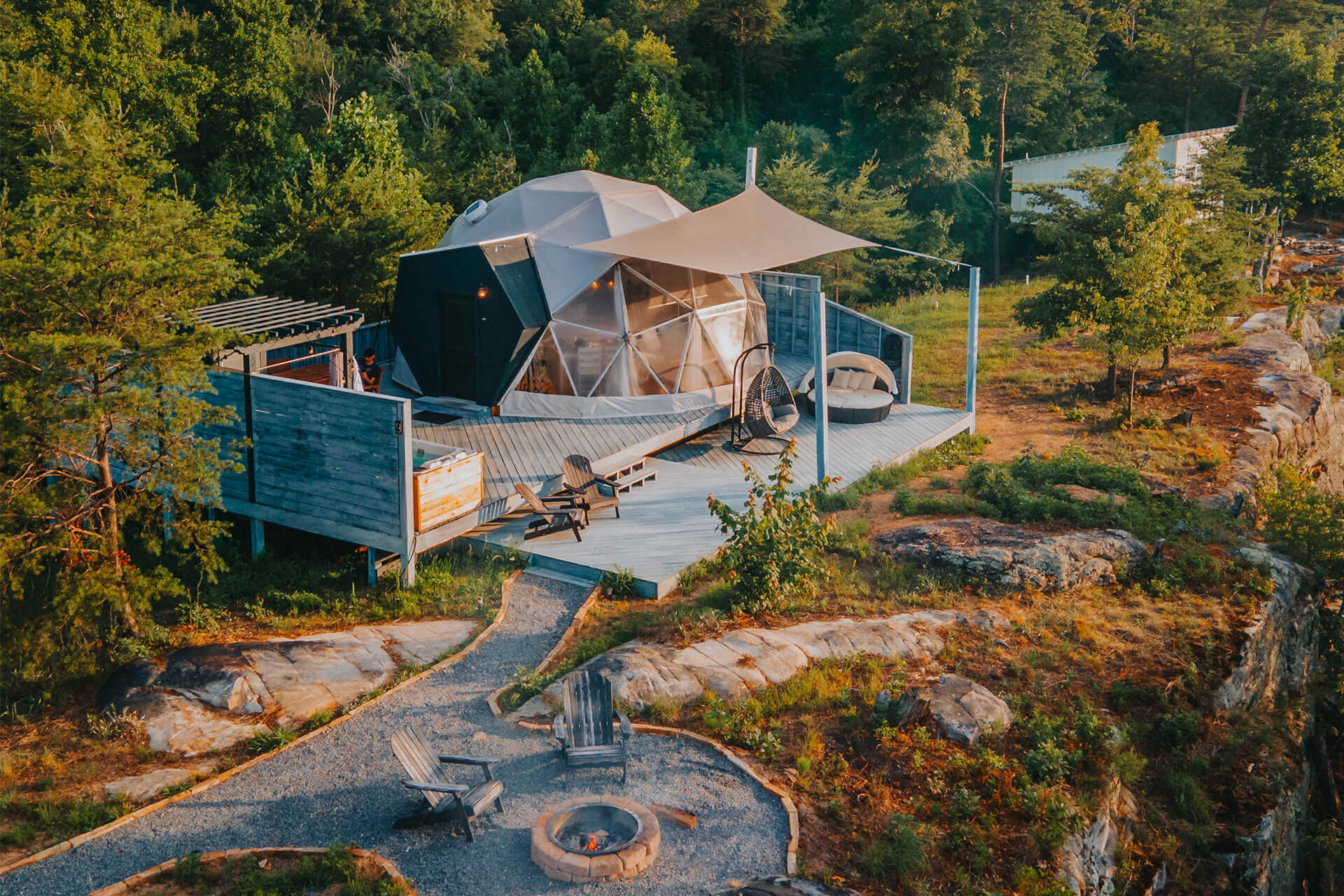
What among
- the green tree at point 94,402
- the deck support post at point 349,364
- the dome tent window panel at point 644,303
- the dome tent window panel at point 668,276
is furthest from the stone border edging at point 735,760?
the dome tent window panel at point 668,276

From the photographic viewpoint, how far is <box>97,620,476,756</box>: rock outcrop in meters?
8.15

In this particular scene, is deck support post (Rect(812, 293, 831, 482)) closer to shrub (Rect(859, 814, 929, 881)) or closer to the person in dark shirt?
shrub (Rect(859, 814, 929, 881))

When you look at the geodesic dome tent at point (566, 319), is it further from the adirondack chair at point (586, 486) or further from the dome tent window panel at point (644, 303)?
the adirondack chair at point (586, 486)

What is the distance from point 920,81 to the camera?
114 feet

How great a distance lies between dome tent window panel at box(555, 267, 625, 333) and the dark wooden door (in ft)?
4.66

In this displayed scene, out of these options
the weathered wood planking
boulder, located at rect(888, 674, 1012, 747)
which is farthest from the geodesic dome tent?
boulder, located at rect(888, 674, 1012, 747)

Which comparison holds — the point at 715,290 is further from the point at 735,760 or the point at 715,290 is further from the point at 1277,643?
the point at 735,760

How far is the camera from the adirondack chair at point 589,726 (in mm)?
7336

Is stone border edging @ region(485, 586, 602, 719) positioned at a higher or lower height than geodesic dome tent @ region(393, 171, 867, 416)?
lower

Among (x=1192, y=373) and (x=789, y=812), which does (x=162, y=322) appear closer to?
(x=789, y=812)

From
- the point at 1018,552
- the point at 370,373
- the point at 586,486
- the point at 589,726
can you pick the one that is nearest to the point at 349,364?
the point at 370,373

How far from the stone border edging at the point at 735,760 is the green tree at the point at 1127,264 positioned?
11.9 metres

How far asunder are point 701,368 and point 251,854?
425 inches

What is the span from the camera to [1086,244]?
17.4 meters
